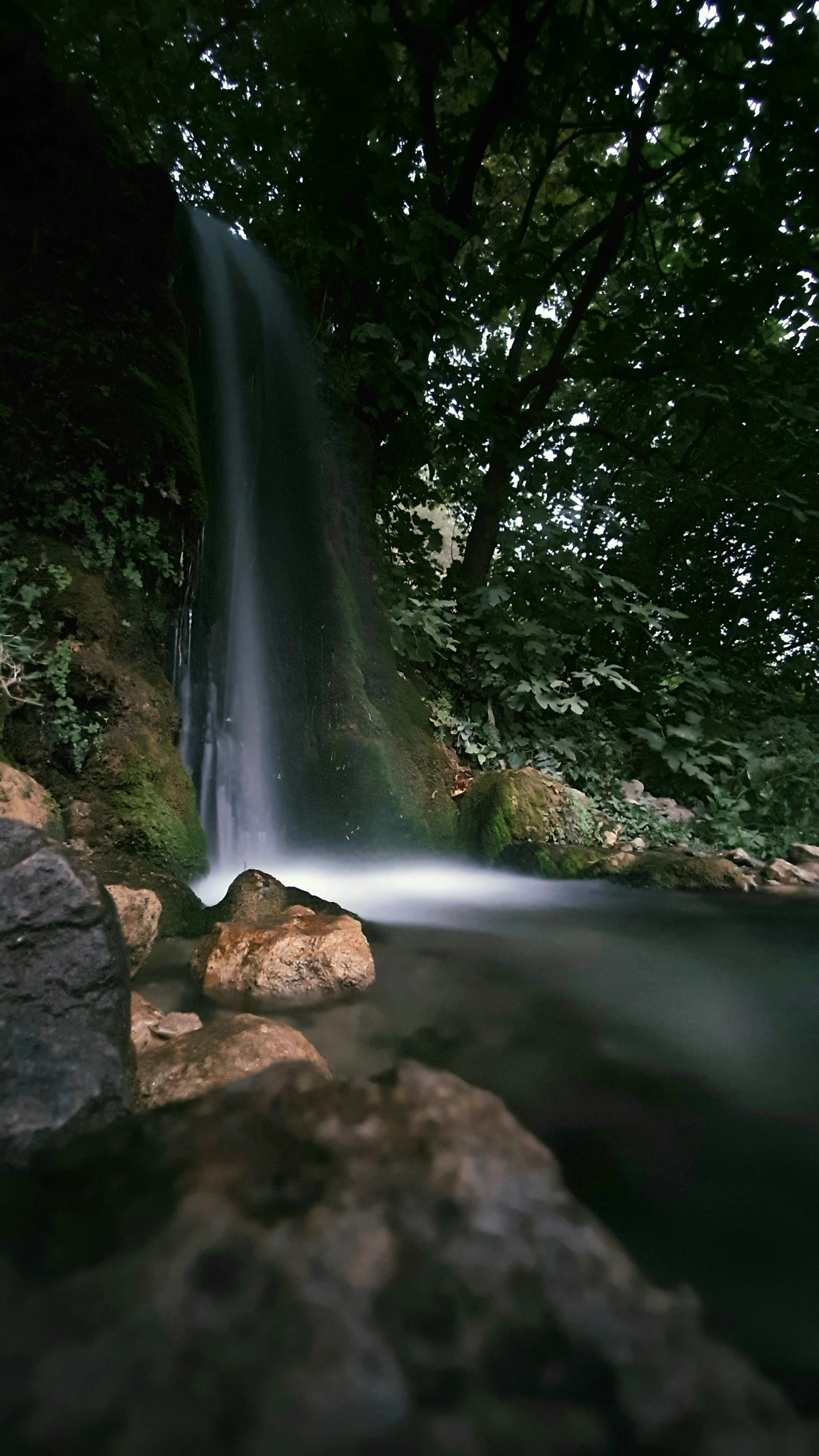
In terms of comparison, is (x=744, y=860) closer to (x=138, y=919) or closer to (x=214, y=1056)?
(x=138, y=919)

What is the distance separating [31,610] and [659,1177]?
11.4ft

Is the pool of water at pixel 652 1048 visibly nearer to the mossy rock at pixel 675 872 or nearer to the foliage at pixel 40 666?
the mossy rock at pixel 675 872

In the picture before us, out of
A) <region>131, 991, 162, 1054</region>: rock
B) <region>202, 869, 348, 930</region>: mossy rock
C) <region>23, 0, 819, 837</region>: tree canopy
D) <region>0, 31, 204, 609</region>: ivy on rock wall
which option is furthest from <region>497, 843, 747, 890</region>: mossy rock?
<region>131, 991, 162, 1054</region>: rock

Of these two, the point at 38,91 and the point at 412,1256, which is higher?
the point at 38,91

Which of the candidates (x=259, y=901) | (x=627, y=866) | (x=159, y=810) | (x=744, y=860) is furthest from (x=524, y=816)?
(x=159, y=810)

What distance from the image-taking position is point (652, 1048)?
7.38ft

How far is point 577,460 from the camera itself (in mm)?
7297

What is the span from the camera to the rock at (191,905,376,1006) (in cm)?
246

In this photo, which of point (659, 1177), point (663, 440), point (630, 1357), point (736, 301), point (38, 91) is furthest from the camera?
point (663, 440)

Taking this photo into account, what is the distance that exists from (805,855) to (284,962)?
4596mm

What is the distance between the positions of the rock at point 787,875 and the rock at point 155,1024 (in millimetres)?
4202

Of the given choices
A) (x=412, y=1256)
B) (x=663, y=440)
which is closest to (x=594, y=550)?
(x=663, y=440)

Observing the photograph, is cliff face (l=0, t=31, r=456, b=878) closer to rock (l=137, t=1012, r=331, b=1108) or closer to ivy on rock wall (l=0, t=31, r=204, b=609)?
ivy on rock wall (l=0, t=31, r=204, b=609)

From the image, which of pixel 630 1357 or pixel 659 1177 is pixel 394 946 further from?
pixel 630 1357
